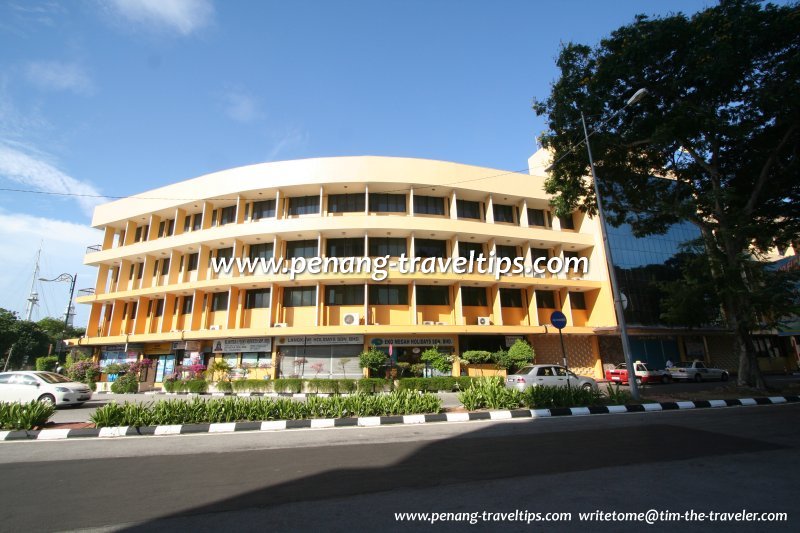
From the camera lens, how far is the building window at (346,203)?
85.8ft

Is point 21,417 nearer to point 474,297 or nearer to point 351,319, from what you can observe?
point 351,319

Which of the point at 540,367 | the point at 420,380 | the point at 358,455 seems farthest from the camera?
the point at 420,380

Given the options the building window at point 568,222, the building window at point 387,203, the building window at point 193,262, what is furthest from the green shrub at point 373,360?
the building window at point 568,222

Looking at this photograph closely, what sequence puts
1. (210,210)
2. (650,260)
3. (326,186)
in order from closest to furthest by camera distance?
(326,186) → (210,210) → (650,260)

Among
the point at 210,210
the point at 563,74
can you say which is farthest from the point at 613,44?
the point at 210,210

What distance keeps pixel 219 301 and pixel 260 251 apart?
4.61 metres

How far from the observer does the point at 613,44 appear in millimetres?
15820

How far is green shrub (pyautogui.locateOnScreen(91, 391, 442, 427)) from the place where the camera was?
924 cm

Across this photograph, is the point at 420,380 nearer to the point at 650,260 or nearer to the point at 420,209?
the point at 420,209

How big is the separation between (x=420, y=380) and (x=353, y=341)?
574cm

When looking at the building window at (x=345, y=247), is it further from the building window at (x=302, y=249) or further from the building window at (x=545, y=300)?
the building window at (x=545, y=300)

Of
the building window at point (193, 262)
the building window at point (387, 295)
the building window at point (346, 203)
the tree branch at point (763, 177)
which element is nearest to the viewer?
the tree branch at point (763, 177)

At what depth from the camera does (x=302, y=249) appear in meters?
25.8

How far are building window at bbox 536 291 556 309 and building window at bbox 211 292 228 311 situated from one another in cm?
2222
